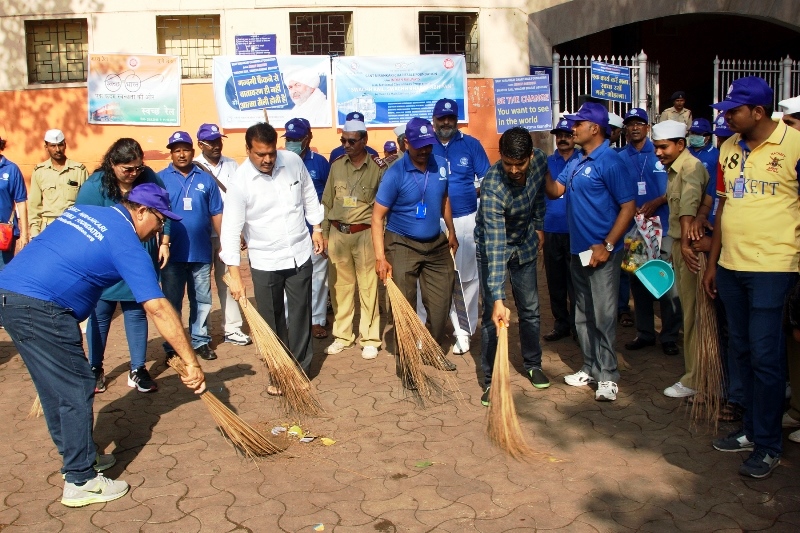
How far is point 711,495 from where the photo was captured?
4191 mm

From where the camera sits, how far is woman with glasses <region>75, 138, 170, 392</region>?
5.73 metres

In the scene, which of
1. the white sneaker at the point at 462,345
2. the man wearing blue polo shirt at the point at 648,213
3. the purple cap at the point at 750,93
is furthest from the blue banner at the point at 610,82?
the purple cap at the point at 750,93

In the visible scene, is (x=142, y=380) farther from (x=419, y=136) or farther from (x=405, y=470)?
(x=419, y=136)

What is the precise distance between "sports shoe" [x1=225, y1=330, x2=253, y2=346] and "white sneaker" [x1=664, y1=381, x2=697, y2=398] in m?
3.72

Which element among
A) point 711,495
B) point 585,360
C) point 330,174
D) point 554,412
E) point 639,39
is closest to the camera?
point 711,495

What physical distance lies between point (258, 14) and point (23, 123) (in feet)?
12.9

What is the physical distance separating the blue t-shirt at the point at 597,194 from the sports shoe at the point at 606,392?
0.91m

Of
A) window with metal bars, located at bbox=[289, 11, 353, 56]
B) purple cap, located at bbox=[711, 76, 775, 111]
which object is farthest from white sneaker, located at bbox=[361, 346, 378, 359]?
window with metal bars, located at bbox=[289, 11, 353, 56]

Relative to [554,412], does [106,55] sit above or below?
above

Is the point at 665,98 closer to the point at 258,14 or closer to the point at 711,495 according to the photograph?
the point at 258,14

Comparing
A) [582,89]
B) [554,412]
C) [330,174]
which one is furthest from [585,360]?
[582,89]

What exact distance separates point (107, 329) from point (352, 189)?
2.32 m

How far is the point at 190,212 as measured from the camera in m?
6.91

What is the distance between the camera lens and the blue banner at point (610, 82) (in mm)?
10641
